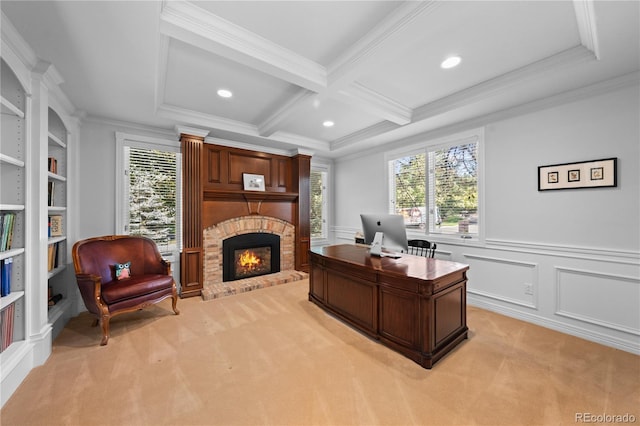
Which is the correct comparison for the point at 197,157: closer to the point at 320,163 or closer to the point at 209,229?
the point at 209,229

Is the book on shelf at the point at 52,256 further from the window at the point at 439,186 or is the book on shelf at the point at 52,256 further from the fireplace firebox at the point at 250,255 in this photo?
the window at the point at 439,186

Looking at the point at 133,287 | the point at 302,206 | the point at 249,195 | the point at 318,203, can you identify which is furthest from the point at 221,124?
the point at 318,203

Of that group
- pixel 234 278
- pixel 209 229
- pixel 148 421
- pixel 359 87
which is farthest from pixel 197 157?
pixel 148 421

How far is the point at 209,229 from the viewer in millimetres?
4250

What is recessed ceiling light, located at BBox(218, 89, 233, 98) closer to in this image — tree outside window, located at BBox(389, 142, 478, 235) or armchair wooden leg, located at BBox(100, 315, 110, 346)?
armchair wooden leg, located at BBox(100, 315, 110, 346)

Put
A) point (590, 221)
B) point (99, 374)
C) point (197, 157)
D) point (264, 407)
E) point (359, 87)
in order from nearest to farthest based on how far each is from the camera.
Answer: point (264, 407), point (99, 374), point (590, 221), point (359, 87), point (197, 157)

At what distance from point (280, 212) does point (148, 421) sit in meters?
3.77

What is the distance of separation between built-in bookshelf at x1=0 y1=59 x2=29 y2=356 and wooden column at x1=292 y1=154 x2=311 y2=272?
3634mm

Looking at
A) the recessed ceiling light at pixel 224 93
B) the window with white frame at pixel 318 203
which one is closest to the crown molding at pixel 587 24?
the recessed ceiling light at pixel 224 93

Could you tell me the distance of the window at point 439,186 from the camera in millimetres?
3508

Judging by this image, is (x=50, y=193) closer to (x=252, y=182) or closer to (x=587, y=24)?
(x=252, y=182)

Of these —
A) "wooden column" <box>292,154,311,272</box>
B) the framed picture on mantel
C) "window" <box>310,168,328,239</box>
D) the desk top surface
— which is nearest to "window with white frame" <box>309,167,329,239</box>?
"window" <box>310,168,328,239</box>

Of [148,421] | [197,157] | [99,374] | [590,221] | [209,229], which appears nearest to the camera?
[148,421]

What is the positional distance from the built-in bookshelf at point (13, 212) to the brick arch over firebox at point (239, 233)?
7.20ft
